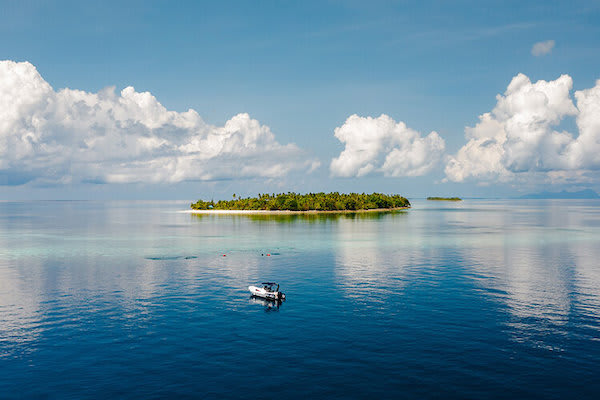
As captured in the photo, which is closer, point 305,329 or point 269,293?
point 305,329

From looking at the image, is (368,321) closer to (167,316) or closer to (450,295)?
(450,295)

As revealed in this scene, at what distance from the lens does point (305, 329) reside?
48844 millimetres

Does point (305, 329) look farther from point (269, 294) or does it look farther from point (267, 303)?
point (267, 303)

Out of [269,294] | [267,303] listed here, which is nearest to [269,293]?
[269,294]

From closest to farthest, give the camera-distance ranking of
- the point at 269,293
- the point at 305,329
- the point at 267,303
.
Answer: the point at 305,329, the point at 269,293, the point at 267,303

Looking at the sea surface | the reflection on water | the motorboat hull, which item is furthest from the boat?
the sea surface

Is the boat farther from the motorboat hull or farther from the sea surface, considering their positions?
the sea surface

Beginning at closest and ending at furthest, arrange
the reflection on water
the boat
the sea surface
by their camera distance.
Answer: the sea surface < the reflection on water < the boat

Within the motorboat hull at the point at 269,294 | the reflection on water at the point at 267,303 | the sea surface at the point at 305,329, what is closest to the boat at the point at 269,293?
the motorboat hull at the point at 269,294

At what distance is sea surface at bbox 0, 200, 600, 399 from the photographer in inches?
1382

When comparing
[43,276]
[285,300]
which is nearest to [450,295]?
[285,300]

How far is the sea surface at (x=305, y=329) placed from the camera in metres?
35.1

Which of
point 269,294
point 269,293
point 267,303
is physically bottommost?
point 267,303

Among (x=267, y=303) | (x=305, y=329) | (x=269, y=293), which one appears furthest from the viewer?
(x=267, y=303)
